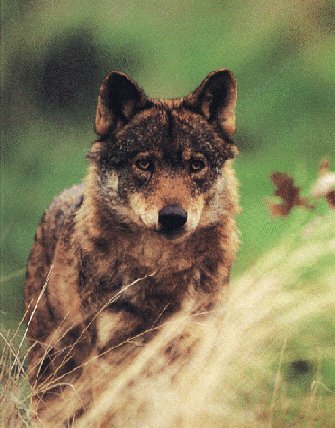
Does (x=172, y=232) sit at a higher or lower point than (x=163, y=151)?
lower

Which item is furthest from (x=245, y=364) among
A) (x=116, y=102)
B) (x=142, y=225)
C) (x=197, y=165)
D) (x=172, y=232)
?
(x=116, y=102)

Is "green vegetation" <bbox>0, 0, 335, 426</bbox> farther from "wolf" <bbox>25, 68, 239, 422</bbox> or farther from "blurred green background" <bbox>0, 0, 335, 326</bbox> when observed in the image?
"wolf" <bbox>25, 68, 239, 422</bbox>

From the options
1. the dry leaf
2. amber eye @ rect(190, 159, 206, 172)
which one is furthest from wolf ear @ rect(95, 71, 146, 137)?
the dry leaf

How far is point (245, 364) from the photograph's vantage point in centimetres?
469

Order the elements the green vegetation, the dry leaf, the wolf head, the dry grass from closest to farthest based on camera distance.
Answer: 1. the dry leaf
2. the dry grass
3. the wolf head
4. the green vegetation

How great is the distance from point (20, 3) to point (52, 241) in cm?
174

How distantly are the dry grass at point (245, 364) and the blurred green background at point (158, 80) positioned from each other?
48 centimetres

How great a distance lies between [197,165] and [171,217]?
47 cm

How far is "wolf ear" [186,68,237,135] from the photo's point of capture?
4.90 meters

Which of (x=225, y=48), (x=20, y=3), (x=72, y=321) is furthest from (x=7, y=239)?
(x=225, y=48)

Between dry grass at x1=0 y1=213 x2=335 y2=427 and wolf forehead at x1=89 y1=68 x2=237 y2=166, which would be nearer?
dry grass at x1=0 y1=213 x2=335 y2=427

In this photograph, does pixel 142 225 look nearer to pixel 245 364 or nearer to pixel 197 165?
pixel 197 165

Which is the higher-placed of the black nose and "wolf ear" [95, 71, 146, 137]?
"wolf ear" [95, 71, 146, 137]

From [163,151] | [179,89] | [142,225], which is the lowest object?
[142,225]
